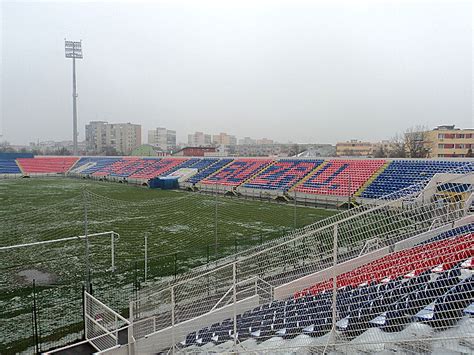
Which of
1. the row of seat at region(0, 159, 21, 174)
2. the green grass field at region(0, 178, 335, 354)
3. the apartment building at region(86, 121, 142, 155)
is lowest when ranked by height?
the green grass field at region(0, 178, 335, 354)

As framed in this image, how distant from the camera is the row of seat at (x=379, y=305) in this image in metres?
3.19

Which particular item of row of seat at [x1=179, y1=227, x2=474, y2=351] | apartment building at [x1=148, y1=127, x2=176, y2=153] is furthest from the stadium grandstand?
apartment building at [x1=148, y1=127, x2=176, y2=153]

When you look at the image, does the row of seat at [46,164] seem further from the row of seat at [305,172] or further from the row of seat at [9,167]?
the row of seat at [305,172]

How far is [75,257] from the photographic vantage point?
466 inches

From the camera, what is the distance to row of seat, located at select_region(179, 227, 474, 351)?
126 inches

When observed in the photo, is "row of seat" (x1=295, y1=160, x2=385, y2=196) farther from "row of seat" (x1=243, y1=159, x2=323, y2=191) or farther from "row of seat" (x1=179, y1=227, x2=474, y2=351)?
"row of seat" (x1=179, y1=227, x2=474, y2=351)

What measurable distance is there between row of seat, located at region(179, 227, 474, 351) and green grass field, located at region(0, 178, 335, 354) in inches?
143

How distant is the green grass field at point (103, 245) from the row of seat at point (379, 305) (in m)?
3.62

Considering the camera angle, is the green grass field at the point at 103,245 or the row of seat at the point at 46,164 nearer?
the green grass field at the point at 103,245

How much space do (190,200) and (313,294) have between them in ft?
70.5

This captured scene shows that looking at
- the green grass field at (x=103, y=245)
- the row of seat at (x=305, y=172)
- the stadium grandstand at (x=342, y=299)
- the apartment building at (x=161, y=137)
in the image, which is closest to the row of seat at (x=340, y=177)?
the row of seat at (x=305, y=172)

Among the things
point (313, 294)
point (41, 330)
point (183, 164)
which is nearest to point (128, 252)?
point (41, 330)

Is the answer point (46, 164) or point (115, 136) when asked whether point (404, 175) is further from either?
point (115, 136)

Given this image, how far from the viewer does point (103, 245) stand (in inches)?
530
